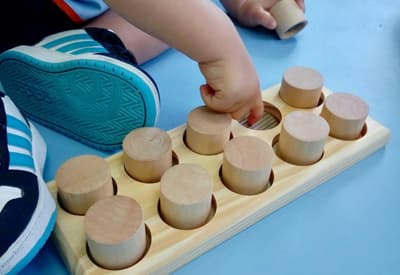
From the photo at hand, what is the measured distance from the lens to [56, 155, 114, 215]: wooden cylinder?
45 cm

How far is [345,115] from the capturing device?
0.54 metres

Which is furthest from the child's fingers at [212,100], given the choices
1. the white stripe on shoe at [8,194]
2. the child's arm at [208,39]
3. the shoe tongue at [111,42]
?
the white stripe on shoe at [8,194]

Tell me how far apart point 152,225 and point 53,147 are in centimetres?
19

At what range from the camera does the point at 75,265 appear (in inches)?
16.9

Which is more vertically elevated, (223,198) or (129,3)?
(129,3)

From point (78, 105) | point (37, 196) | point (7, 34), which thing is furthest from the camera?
point (7, 34)

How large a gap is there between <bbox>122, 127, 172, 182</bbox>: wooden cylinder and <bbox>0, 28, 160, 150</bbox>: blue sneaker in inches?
1.3

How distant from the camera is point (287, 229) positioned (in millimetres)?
486

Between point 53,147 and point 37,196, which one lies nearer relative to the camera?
point 37,196

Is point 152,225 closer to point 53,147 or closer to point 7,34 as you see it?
point 53,147

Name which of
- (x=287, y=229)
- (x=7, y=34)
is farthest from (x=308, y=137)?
(x=7, y=34)

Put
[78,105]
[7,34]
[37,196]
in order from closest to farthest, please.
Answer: [37,196] → [78,105] → [7,34]

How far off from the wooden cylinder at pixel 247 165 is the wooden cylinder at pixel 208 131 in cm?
2

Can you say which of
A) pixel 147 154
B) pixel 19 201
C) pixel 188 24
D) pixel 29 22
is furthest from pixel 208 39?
pixel 29 22
